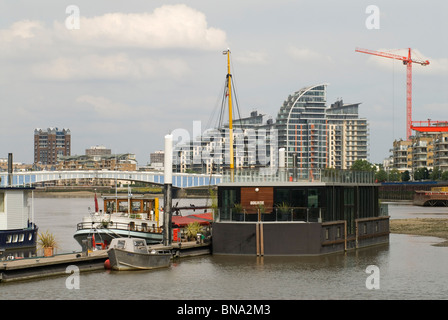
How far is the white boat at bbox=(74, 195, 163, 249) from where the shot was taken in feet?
177

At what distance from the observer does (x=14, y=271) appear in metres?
39.4

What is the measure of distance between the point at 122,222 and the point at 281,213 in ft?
39.9

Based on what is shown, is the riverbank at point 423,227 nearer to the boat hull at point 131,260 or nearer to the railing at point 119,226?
the railing at point 119,226

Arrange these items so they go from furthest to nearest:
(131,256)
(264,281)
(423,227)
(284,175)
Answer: (423,227)
(284,175)
(131,256)
(264,281)

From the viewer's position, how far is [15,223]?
5612 centimetres

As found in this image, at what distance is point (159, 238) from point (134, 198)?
372 cm

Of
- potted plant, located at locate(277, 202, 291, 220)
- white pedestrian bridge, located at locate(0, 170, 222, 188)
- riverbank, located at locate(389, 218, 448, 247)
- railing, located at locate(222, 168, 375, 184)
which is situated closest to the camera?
potted plant, located at locate(277, 202, 291, 220)

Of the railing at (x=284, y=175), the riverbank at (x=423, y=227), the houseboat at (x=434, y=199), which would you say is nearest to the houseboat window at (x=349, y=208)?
the railing at (x=284, y=175)

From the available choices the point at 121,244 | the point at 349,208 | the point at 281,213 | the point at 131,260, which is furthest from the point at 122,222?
the point at 349,208

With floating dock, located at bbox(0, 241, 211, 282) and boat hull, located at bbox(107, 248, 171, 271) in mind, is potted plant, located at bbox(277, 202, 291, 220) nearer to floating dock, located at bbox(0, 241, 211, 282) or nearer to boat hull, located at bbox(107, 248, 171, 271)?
boat hull, located at bbox(107, 248, 171, 271)

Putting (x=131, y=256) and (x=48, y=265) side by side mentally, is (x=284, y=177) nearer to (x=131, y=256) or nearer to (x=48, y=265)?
(x=131, y=256)

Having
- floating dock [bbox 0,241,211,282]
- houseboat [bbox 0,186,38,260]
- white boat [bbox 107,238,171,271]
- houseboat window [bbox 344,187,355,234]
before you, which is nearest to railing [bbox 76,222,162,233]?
houseboat [bbox 0,186,38,260]

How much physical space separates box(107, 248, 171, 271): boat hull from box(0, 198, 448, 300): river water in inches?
19.9
